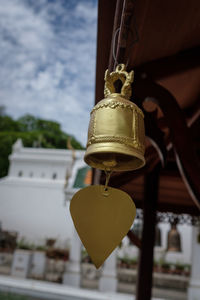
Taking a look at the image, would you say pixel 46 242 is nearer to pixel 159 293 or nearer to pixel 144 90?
pixel 159 293

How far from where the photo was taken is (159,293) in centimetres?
1052

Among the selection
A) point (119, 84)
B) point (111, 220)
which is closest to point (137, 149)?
point (111, 220)

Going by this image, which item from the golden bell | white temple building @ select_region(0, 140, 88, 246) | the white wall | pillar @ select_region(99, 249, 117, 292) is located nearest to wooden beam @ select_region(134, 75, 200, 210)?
the golden bell

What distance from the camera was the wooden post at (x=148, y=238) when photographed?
3707 mm

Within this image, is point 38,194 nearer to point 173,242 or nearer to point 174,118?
point 173,242

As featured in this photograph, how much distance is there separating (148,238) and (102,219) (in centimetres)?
301

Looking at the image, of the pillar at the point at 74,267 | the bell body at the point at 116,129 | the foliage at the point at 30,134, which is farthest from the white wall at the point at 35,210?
the bell body at the point at 116,129

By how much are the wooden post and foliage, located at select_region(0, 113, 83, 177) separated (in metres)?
26.1

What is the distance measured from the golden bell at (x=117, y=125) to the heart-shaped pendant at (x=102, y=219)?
0.42 feet

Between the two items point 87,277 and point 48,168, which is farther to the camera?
point 48,168

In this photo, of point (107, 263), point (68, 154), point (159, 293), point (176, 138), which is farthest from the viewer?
point (68, 154)

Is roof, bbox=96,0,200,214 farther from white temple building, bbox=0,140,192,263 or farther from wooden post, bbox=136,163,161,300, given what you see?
white temple building, bbox=0,140,192,263

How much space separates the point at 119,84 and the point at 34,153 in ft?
57.2

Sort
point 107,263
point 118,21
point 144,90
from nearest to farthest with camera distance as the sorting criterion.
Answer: point 118,21 < point 144,90 < point 107,263
